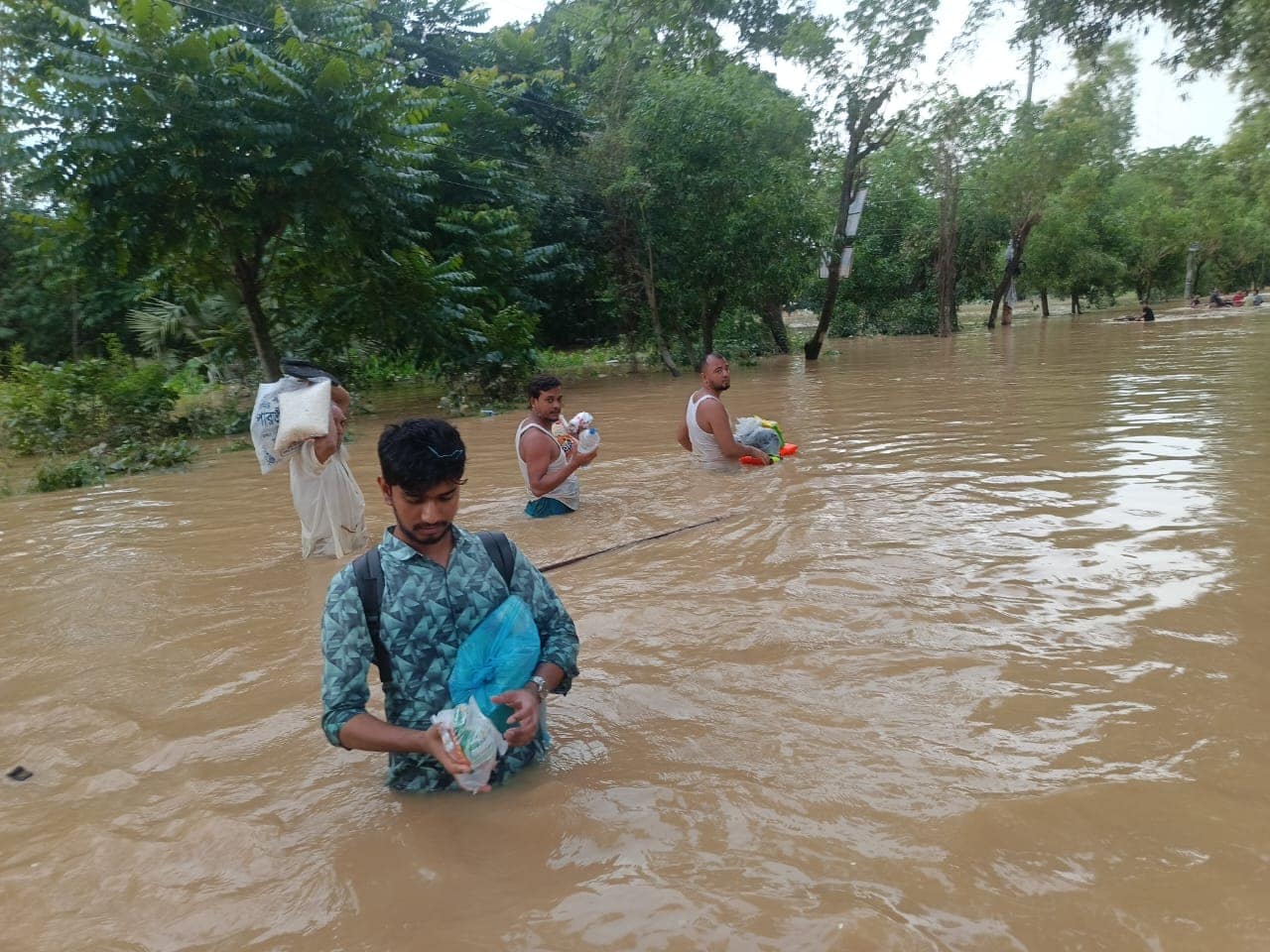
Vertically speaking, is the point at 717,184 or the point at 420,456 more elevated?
the point at 717,184

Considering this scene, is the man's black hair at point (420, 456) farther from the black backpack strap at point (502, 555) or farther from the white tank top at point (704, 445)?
the white tank top at point (704, 445)

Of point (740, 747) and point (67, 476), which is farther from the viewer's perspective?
point (67, 476)

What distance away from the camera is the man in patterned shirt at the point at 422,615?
250 cm

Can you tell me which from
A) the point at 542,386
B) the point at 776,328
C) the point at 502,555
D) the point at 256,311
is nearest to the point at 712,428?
the point at 542,386

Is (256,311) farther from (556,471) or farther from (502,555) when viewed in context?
(502,555)

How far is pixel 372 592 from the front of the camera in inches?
102

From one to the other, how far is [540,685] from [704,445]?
5.90 m

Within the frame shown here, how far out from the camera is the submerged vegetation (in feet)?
39.0

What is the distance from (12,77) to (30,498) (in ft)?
21.0

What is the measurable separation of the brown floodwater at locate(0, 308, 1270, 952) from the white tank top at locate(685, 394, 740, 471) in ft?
4.13

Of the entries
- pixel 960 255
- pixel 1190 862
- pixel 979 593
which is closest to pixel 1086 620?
pixel 979 593

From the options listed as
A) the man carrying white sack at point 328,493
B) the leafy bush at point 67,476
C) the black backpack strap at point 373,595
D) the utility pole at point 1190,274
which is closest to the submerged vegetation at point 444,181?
the leafy bush at point 67,476

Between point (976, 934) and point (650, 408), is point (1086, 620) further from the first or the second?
point (650, 408)

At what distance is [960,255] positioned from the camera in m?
40.8
